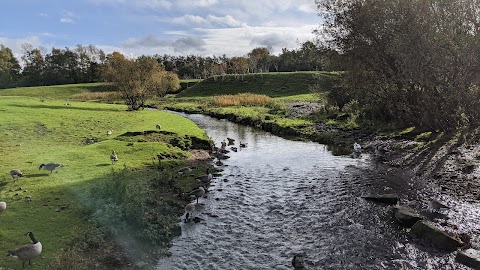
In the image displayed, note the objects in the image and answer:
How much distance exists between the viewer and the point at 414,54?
2956 cm

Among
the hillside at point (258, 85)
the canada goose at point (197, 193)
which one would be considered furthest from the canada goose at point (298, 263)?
the hillside at point (258, 85)

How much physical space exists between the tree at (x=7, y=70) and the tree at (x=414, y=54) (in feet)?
481

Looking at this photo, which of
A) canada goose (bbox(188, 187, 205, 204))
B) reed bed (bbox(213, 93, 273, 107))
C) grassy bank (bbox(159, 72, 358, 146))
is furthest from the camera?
reed bed (bbox(213, 93, 273, 107))

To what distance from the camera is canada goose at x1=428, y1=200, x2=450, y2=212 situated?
1786cm

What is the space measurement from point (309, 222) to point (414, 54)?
20.0m

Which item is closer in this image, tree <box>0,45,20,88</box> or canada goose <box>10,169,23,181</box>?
canada goose <box>10,169,23,181</box>

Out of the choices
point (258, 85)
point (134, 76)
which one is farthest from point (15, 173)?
point (258, 85)

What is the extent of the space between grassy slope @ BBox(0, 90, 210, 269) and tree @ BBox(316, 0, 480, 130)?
18905 millimetres

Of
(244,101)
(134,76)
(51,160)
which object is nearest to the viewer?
(51,160)

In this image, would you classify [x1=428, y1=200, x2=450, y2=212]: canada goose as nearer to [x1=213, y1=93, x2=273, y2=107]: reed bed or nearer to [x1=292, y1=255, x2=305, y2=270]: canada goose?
[x1=292, y1=255, x2=305, y2=270]: canada goose

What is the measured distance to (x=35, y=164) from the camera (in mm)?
23594

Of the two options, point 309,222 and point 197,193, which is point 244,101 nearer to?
point 197,193

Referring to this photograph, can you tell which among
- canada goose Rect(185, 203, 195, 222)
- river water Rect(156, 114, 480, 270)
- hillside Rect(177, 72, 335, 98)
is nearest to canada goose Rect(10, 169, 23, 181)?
canada goose Rect(185, 203, 195, 222)

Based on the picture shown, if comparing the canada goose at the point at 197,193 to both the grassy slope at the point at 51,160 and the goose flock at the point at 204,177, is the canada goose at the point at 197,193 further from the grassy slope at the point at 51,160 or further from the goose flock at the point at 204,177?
the grassy slope at the point at 51,160
